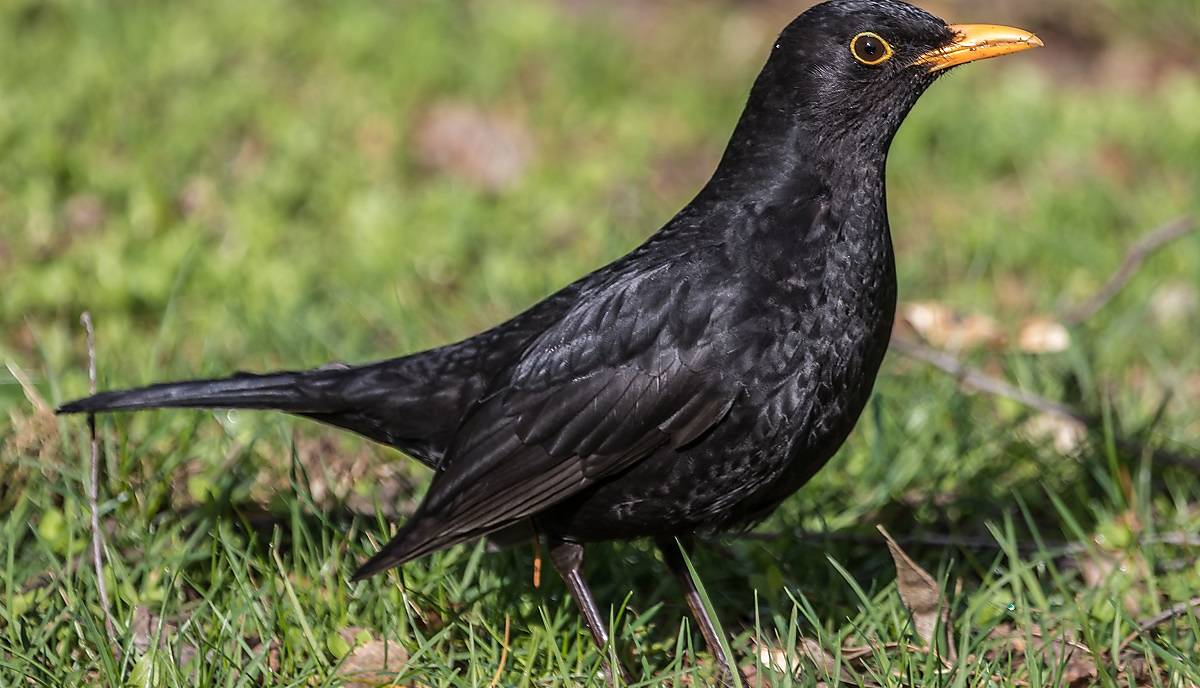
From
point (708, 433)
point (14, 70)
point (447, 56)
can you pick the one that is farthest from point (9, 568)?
point (447, 56)

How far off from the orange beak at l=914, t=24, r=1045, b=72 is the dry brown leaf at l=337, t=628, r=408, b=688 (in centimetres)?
187

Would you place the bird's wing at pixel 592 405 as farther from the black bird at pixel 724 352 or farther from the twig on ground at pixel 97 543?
the twig on ground at pixel 97 543

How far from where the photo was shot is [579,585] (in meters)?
3.79

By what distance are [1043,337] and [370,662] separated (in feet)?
8.22

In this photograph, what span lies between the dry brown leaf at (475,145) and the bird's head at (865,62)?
322cm

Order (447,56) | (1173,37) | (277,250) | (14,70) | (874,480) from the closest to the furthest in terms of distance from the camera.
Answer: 1. (874,480)
2. (277,250)
3. (14,70)
4. (447,56)
5. (1173,37)

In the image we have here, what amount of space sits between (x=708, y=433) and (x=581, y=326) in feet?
1.38

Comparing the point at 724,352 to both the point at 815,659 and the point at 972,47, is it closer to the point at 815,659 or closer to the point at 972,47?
the point at 815,659

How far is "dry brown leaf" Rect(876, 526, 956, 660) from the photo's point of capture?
373 cm

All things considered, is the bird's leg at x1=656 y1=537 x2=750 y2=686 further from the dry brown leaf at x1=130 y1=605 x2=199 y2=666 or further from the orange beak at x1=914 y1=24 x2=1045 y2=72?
the orange beak at x1=914 y1=24 x2=1045 y2=72

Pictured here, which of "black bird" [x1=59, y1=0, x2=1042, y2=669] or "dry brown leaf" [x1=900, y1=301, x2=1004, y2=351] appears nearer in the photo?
"black bird" [x1=59, y1=0, x2=1042, y2=669]

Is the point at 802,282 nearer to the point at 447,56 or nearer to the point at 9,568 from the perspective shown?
the point at 9,568

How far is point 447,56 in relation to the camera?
748 cm

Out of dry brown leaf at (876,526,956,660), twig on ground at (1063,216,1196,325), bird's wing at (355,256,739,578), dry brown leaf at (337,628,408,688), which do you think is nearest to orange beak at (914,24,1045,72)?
bird's wing at (355,256,739,578)
